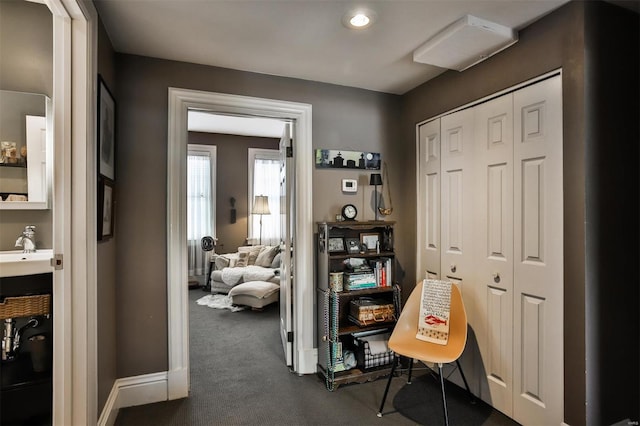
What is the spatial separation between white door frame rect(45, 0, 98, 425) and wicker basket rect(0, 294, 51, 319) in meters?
0.07

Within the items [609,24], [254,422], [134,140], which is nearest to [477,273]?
[609,24]

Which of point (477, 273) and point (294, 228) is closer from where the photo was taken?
point (477, 273)

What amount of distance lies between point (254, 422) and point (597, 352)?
1.99 metres

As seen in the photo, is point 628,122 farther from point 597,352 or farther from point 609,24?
point 597,352

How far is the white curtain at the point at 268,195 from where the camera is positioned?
6.48 metres

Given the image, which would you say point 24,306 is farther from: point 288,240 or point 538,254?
point 538,254

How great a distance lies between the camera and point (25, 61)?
1733 millimetres

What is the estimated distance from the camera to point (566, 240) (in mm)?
1880

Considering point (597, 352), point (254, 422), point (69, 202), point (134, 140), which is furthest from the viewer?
point (134, 140)

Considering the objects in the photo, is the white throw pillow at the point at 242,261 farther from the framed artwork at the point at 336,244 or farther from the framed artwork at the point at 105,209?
the framed artwork at the point at 105,209

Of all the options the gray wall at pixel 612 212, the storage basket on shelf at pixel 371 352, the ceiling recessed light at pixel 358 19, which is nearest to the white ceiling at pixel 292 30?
the ceiling recessed light at pixel 358 19

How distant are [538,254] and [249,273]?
3.88 m

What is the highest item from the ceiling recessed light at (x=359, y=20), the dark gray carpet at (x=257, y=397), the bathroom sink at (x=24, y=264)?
the ceiling recessed light at (x=359, y=20)

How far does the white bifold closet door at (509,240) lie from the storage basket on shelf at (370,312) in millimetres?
505
